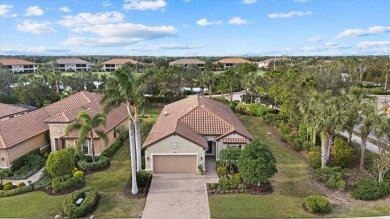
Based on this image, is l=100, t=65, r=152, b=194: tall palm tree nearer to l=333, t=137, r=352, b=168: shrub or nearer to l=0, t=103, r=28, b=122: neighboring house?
l=333, t=137, r=352, b=168: shrub

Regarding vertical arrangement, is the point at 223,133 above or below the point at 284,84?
below

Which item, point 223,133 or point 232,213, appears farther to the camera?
point 223,133

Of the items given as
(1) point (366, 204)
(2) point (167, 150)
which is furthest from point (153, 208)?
(1) point (366, 204)

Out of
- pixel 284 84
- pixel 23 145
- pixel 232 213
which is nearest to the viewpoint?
pixel 232 213

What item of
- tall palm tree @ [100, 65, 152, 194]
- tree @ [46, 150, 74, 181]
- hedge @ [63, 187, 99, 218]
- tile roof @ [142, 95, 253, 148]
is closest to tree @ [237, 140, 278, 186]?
tile roof @ [142, 95, 253, 148]

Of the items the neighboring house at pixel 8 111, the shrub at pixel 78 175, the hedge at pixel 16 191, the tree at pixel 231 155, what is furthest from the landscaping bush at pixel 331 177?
the neighboring house at pixel 8 111

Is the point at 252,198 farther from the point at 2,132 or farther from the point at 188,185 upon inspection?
the point at 2,132

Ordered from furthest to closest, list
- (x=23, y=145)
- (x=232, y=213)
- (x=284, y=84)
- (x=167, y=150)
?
(x=284, y=84), (x=23, y=145), (x=167, y=150), (x=232, y=213)

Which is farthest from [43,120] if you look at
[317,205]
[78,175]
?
[317,205]
